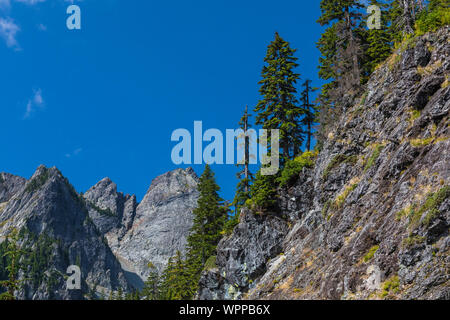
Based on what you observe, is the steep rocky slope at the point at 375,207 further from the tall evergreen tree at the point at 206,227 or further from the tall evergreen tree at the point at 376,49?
the tall evergreen tree at the point at 206,227

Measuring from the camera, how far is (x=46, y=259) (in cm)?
19488

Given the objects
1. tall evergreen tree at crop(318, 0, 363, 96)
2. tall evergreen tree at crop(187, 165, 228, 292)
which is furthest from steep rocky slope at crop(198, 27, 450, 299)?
tall evergreen tree at crop(187, 165, 228, 292)

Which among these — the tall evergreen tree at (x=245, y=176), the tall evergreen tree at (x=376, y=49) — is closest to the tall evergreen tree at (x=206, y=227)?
the tall evergreen tree at (x=245, y=176)

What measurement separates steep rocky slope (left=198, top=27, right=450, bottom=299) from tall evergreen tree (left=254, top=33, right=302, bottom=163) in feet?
19.4

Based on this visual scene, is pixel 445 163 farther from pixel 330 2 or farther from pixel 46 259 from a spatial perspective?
pixel 46 259

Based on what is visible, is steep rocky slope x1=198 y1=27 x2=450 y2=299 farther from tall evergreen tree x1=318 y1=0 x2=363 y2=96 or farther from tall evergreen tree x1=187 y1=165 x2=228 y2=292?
tall evergreen tree x1=187 y1=165 x2=228 y2=292

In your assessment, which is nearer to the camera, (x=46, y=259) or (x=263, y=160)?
(x=263, y=160)

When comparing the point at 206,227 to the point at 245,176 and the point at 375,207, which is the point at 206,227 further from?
the point at 375,207

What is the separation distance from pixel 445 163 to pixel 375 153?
686cm

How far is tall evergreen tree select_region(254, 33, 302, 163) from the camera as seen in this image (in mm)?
37781

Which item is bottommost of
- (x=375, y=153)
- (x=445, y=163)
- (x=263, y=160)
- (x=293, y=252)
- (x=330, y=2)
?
(x=293, y=252)

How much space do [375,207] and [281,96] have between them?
23.6 m

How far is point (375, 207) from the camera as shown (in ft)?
57.9
